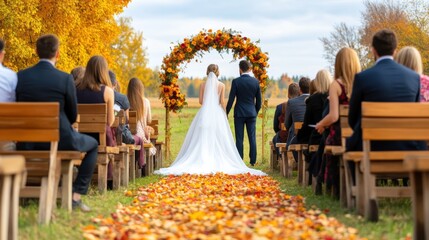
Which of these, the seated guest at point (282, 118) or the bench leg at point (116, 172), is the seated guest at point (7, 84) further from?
the seated guest at point (282, 118)

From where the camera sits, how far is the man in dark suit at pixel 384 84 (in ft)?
27.3

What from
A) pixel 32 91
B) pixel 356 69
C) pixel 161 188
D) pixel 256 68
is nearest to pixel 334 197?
pixel 356 69

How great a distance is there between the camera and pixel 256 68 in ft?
69.6

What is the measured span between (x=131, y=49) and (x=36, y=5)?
180ft

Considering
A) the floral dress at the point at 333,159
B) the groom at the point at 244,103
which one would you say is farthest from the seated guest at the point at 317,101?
the groom at the point at 244,103

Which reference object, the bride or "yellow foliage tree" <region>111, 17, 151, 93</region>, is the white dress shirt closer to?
the bride

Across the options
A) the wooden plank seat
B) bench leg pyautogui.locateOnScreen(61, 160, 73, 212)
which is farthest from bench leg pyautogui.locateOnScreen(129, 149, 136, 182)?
the wooden plank seat

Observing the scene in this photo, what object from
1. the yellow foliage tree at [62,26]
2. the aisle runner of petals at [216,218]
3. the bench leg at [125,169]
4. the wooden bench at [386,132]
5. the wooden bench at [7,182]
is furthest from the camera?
the yellow foliage tree at [62,26]

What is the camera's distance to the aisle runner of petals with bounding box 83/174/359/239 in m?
6.98

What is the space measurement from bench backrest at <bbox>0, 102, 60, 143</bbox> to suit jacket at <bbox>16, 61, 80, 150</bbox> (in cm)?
62

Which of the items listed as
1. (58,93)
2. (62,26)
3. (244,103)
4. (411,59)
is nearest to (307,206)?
(411,59)

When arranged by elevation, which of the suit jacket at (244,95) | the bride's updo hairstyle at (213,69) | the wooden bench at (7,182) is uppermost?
the bride's updo hairstyle at (213,69)

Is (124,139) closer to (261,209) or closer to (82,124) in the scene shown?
(82,124)

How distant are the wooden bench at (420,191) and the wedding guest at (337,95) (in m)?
3.36
